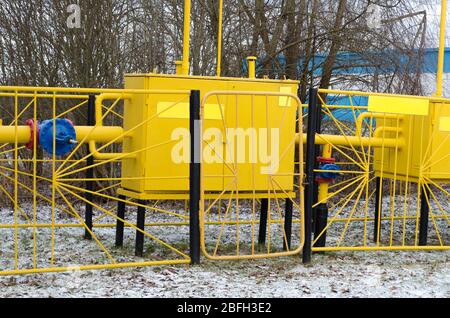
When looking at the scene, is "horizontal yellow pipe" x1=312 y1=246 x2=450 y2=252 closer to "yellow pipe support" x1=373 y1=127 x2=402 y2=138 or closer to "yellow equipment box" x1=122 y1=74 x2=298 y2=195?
"yellow equipment box" x1=122 y1=74 x2=298 y2=195

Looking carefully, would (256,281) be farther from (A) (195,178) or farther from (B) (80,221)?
(B) (80,221)

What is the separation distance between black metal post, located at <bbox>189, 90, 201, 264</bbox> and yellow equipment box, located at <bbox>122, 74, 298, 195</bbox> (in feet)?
0.98

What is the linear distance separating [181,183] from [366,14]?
6.68 meters

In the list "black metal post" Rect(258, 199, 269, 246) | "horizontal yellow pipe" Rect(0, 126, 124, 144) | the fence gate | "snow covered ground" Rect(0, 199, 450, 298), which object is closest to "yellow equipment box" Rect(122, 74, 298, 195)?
the fence gate

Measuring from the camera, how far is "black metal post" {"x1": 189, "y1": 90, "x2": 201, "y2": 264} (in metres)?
7.48

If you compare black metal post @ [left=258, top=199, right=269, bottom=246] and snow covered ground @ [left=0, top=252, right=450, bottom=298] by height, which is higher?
black metal post @ [left=258, top=199, right=269, bottom=246]

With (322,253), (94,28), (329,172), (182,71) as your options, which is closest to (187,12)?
(182,71)

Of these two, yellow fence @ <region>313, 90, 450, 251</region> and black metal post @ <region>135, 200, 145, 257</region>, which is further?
yellow fence @ <region>313, 90, 450, 251</region>

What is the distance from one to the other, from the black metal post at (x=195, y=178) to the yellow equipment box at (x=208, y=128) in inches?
11.8

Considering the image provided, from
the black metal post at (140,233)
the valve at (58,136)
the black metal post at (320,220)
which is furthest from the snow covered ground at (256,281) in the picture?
the valve at (58,136)

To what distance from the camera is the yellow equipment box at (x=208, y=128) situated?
25.8ft

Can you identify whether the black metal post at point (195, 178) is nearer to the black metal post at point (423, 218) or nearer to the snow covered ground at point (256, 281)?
the snow covered ground at point (256, 281)

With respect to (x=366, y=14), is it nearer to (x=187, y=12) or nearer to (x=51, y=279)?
(x=187, y=12)

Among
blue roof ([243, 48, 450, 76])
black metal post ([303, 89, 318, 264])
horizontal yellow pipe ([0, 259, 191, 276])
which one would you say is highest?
blue roof ([243, 48, 450, 76])
